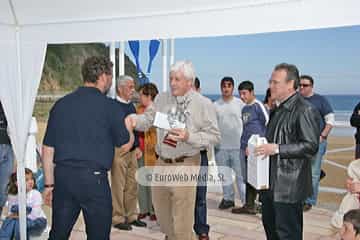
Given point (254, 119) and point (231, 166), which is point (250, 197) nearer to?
point (231, 166)

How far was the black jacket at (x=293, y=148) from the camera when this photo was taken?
2369mm

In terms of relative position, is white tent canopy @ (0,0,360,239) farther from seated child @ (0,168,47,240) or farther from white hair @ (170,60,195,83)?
white hair @ (170,60,195,83)

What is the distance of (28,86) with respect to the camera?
3223 millimetres

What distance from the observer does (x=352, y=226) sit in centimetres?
204

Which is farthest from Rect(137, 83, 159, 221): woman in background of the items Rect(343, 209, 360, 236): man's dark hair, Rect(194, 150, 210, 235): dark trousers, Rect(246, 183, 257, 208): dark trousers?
Rect(343, 209, 360, 236): man's dark hair

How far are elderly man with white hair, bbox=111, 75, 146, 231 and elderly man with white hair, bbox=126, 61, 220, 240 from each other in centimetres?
Answer: 105

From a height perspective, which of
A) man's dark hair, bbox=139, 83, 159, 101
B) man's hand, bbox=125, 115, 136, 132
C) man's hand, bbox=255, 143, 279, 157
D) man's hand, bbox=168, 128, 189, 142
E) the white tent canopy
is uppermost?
the white tent canopy

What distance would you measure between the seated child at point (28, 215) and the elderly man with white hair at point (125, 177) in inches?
31.1

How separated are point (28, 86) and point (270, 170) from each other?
1885 millimetres

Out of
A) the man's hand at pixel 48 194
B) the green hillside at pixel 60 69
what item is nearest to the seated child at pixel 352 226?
the man's hand at pixel 48 194

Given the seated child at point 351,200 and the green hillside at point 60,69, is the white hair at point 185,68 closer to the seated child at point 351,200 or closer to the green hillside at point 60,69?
the seated child at point 351,200

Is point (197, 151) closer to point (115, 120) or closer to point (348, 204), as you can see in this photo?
point (115, 120)

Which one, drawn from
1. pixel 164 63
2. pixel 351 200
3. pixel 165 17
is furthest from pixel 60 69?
pixel 351 200

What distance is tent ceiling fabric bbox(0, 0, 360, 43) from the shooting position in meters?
2.10
